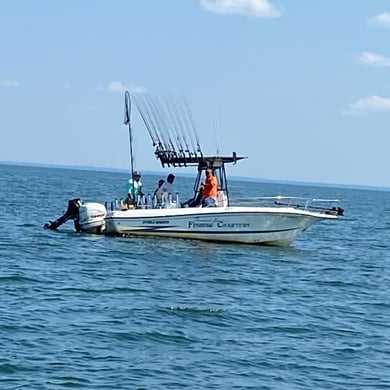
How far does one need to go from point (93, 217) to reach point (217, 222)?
3.90 meters

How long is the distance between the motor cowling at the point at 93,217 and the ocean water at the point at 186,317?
2.24 ft

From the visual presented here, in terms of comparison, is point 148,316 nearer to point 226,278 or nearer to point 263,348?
point 263,348

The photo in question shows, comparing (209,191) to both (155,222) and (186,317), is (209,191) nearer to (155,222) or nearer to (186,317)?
(155,222)

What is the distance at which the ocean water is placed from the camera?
13.3m

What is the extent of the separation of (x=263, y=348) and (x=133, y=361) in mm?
2280

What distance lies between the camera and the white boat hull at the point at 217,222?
1101 inches

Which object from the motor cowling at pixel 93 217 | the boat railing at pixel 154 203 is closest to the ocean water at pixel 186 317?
the motor cowling at pixel 93 217

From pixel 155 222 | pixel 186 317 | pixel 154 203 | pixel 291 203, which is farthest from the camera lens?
pixel 291 203

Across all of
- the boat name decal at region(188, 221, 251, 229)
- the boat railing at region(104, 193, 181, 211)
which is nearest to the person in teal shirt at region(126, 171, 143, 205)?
the boat railing at region(104, 193, 181, 211)

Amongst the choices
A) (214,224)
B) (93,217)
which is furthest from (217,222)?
(93,217)

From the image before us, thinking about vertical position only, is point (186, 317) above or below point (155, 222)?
below

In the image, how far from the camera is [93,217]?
29.5 meters

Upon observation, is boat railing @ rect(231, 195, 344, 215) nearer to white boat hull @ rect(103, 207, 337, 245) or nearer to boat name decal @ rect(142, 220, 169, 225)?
white boat hull @ rect(103, 207, 337, 245)

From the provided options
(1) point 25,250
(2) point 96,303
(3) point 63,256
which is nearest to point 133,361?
(2) point 96,303
